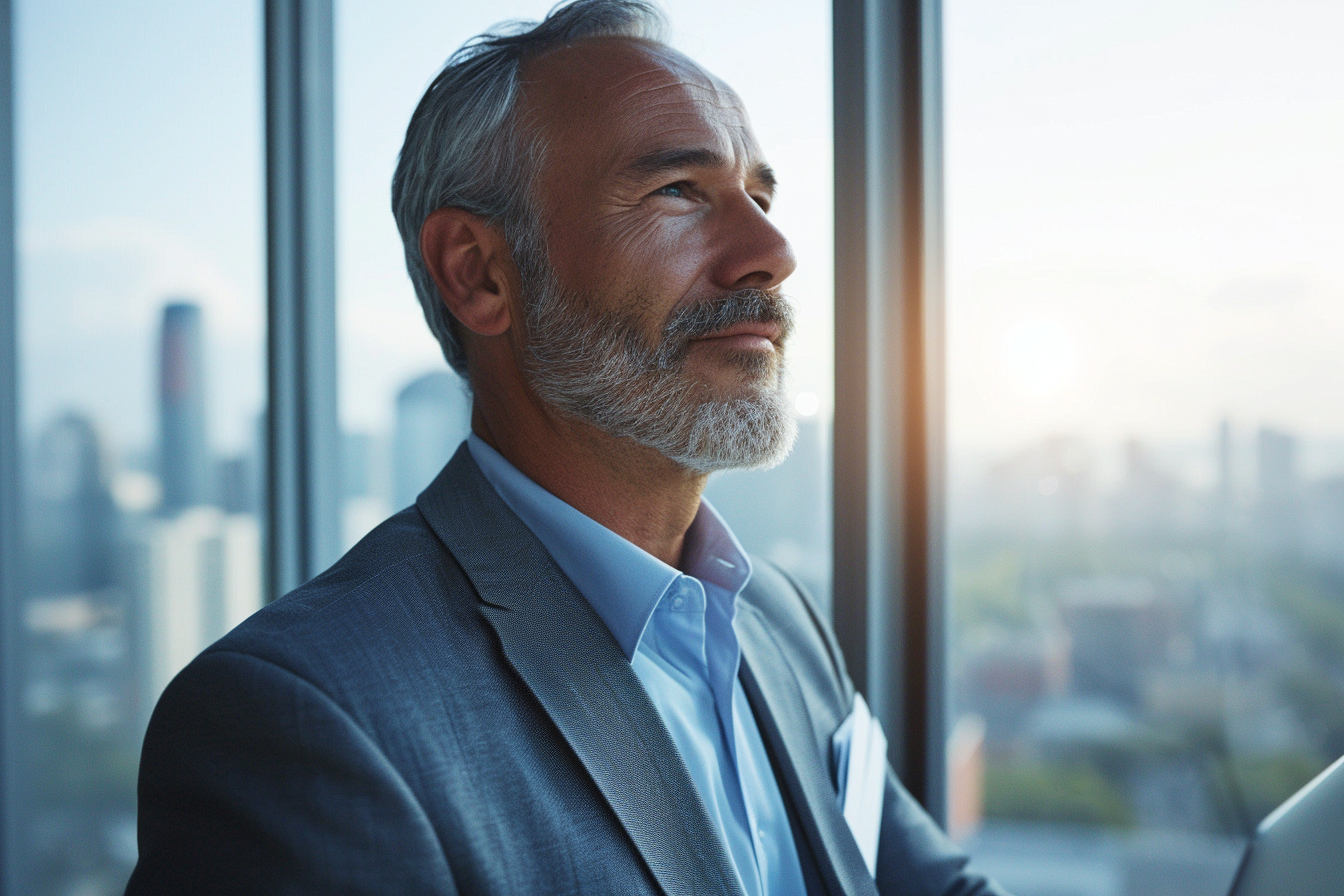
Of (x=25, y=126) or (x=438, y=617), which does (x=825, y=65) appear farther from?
(x=25, y=126)

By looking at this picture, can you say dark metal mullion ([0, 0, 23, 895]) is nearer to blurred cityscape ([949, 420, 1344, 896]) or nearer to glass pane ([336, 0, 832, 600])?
glass pane ([336, 0, 832, 600])

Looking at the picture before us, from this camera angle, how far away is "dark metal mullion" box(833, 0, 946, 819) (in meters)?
1.45

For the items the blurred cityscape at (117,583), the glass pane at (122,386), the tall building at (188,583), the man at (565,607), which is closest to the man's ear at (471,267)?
the man at (565,607)

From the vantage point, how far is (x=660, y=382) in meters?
1.07

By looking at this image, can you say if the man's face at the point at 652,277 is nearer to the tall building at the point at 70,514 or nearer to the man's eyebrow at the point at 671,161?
the man's eyebrow at the point at 671,161

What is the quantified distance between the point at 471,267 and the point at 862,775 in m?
0.88

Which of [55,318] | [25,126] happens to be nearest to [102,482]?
[55,318]

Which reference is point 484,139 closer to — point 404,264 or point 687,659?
point 404,264

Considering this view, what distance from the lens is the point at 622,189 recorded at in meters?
1.10

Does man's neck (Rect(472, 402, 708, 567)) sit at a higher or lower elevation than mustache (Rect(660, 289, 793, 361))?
lower

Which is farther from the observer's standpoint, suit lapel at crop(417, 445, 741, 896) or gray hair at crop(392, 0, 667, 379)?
gray hair at crop(392, 0, 667, 379)

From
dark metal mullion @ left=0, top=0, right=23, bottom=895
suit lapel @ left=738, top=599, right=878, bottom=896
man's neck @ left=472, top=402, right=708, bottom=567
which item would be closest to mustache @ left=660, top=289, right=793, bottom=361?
man's neck @ left=472, top=402, right=708, bottom=567

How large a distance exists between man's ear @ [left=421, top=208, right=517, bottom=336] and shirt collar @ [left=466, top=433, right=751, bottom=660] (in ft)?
0.57

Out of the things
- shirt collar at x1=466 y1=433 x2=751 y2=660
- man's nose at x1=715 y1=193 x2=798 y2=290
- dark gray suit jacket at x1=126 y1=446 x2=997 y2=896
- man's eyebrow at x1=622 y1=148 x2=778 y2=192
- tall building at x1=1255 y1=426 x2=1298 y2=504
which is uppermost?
man's eyebrow at x1=622 y1=148 x2=778 y2=192
